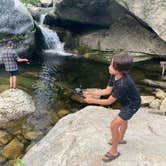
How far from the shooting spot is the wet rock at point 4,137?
1127 cm

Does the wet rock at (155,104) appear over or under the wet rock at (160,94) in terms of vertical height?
over

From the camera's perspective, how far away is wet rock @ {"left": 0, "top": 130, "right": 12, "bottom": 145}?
37.0 feet

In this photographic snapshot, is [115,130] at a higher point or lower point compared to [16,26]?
higher

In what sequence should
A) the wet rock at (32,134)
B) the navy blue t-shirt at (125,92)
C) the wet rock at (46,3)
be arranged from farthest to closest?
the wet rock at (46,3)
the wet rock at (32,134)
the navy blue t-shirt at (125,92)

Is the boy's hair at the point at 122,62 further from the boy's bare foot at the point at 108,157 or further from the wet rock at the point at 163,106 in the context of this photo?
the wet rock at the point at 163,106

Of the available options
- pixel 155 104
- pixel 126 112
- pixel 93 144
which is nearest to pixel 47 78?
pixel 155 104

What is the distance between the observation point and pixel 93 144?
7871 mm

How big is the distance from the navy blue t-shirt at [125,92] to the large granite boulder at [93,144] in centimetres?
113

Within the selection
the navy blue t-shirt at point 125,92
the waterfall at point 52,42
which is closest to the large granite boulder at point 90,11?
the waterfall at point 52,42

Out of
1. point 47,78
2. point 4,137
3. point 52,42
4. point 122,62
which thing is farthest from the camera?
point 52,42

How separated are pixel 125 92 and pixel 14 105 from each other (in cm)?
713

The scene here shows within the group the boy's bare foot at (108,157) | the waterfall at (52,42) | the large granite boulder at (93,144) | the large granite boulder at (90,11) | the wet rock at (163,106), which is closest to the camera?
the boy's bare foot at (108,157)

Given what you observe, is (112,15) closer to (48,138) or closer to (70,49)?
(70,49)

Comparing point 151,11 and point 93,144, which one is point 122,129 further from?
point 151,11
